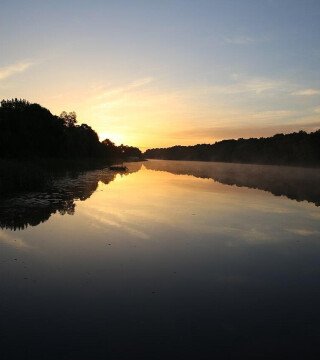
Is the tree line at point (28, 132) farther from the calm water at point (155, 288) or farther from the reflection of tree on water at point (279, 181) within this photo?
the calm water at point (155, 288)

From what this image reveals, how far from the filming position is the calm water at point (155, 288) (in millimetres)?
8102

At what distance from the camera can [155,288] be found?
37.6 feet

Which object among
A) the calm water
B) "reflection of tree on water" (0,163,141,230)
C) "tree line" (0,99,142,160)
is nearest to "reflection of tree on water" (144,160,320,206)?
the calm water

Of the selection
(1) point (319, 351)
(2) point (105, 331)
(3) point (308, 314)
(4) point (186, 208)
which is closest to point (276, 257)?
(3) point (308, 314)

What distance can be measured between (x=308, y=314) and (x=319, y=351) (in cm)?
196

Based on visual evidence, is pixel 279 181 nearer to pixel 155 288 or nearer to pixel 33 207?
pixel 33 207

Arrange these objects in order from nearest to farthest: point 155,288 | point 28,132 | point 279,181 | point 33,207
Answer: point 155,288, point 33,207, point 279,181, point 28,132

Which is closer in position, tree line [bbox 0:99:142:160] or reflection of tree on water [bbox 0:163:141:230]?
reflection of tree on water [bbox 0:163:141:230]

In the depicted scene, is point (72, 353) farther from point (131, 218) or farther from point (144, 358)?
point (131, 218)

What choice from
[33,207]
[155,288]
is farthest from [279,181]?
[155,288]

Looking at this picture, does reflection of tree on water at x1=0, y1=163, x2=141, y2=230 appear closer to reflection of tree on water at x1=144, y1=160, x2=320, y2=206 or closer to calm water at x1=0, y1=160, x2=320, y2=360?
calm water at x1=0, y1=160, x2=320, y2=360

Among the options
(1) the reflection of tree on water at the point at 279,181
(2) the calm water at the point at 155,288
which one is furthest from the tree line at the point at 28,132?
(2) the calm water at the point at 155,288

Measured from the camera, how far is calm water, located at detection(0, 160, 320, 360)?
8.10 metres

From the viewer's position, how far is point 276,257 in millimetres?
15562
